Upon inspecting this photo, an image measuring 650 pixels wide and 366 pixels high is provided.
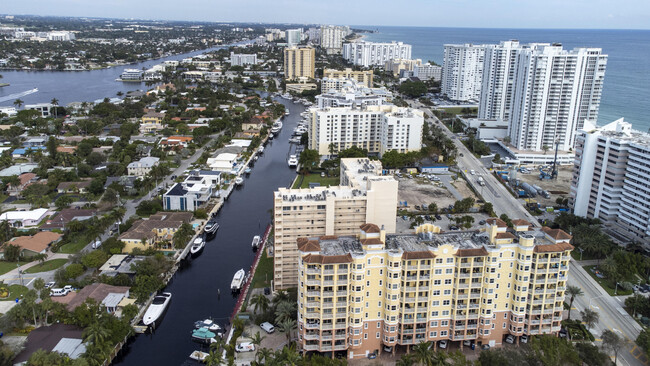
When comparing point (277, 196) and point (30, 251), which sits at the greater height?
point (277, 196)

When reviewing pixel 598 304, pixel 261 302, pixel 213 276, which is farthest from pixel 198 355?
pixel 598 304

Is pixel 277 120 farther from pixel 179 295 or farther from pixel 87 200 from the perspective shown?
pixel 179 295

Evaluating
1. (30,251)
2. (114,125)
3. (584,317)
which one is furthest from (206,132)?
(584,317)

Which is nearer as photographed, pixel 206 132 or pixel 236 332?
pixel 236 332

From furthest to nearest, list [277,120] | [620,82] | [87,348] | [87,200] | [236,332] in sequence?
[620,82]
[277,120]
[87,200]
[236,332]
[87,348]

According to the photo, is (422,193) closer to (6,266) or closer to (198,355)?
(198,355)

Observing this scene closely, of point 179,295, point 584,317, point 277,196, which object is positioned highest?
point 277,196

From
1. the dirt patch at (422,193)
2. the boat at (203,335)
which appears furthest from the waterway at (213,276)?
the dirt patch at (422,193)
